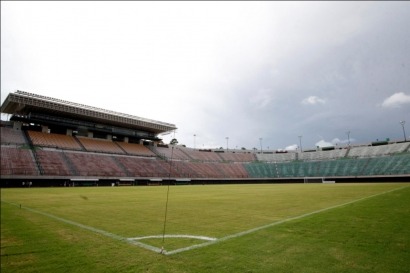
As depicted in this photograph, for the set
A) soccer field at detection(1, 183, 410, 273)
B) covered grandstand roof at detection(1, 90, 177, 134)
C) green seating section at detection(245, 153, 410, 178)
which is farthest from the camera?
green seating section at detection(245, 153, 410, 178)

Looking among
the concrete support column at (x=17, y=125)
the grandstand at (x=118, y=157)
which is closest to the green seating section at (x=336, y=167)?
the grandstand at (x=118, y=157)

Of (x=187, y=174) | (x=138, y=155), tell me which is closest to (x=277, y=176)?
(x=187, y=174)

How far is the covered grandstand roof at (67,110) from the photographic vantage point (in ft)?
177

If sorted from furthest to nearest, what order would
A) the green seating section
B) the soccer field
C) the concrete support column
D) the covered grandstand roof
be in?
1. the green seating section
2. the concrete support column
3. the covered grandstand roof
4. the soccer field

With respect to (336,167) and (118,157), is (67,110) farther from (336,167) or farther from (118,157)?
(336,167)

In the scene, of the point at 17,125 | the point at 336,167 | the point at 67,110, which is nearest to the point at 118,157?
the point at 67,110

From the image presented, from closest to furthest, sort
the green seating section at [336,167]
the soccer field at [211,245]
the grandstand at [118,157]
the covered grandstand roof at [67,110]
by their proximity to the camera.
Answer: the soccer field at [211,245]
the grandstand at [118,157]
the covered grandstand roof at [67,110]
the green seating section at [336,167]

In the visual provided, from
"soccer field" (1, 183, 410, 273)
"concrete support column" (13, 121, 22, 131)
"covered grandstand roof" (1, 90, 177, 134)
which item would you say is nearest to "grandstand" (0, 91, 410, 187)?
"covered grandstand roof" (1, 90, 177, 134)

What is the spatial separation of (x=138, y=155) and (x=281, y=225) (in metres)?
66.0

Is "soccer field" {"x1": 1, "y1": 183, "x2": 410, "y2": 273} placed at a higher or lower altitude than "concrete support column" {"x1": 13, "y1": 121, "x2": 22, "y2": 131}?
lower

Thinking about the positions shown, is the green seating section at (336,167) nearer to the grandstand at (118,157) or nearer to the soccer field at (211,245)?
the grandstand at (118,157)

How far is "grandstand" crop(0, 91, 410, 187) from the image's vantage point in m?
48.3

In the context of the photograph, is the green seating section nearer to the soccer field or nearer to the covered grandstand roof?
the covered grandstand roof

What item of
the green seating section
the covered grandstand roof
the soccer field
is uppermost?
the covered grandstand roof
